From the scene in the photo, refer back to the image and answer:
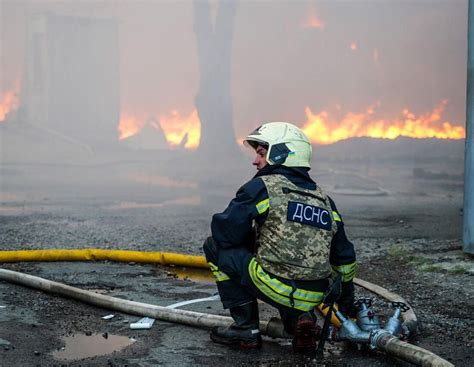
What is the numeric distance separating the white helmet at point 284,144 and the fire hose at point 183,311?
2.87 ft

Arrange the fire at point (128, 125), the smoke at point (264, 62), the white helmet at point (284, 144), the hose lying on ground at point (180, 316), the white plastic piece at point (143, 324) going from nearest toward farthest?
the hose lying on ground at point (180, 316) → the white helmet at point (284, 144) → the white plastic piece at point (143, 324) → the smoke at point (264, 62) → the fire at point (128, 125)

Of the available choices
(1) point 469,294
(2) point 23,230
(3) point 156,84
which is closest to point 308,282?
(1) point 469,294

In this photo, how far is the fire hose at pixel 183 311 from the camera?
12.5ft

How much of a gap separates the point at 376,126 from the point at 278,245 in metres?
8.43

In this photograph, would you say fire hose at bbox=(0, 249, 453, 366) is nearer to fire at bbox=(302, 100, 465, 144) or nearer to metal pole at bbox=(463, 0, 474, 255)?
metal pole at bbox=(463, 0, 474, 255)

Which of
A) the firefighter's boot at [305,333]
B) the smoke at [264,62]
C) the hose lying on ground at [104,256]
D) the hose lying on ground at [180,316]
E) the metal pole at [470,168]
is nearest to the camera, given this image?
the hose lying on ground at [180,316]

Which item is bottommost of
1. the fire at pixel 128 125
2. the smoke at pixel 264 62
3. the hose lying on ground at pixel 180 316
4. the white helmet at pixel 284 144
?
the hose lying on ground at pixel 180 316

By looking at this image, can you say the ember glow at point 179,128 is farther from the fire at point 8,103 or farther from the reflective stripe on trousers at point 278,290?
the reflective stripe on trousers at point 278,290

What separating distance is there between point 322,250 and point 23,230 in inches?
208

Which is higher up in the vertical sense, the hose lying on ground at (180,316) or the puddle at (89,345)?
the hose lying on ground at (180,316)

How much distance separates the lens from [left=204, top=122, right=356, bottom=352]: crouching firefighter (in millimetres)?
4047

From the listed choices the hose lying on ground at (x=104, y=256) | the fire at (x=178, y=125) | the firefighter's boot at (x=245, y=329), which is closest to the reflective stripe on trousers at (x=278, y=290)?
the firefighter's boot at (x=245, y=329)

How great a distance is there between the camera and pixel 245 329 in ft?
13.8

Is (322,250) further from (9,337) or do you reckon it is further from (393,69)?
(393,69)
